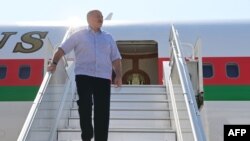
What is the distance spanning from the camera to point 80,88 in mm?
5102

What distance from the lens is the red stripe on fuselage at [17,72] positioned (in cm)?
948

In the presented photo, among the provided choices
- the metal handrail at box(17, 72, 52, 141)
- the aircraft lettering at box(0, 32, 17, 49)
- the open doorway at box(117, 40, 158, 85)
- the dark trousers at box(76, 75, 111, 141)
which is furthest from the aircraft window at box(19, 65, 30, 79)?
the dark trousers at box(76, 75, 111, 141)

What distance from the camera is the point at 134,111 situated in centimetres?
709

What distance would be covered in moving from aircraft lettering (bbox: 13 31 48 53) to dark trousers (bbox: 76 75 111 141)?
15.9ft

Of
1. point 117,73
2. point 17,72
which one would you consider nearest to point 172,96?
point 117,73

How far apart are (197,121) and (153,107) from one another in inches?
91.4

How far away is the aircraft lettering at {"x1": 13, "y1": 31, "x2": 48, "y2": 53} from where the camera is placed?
9742 millimetres

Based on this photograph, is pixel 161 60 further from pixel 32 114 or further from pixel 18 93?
pixel 32 114

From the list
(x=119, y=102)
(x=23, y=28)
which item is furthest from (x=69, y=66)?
(x=23, y=28)

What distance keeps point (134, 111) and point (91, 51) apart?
81.0 inches

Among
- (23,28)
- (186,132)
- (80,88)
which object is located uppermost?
(23,28)

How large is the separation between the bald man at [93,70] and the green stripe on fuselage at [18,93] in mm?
4119

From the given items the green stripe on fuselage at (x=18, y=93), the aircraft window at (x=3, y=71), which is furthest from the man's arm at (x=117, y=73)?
the aircraft window at (x=3, y=71)

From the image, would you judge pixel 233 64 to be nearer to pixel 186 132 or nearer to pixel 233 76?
pixel 233 76
